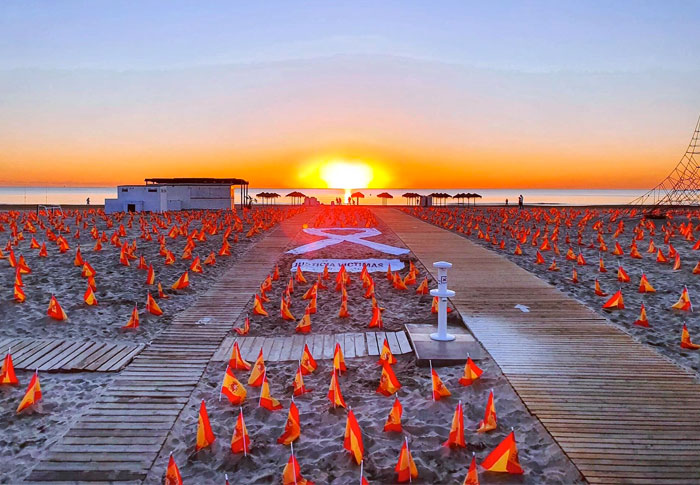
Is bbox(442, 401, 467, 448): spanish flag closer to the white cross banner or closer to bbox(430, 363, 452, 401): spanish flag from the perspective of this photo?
bbox(430, 363, 452, 401): spanish flag

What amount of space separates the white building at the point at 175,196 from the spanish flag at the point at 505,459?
38814mm

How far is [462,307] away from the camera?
33.8ft

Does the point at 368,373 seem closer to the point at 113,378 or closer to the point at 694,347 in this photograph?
the point at 113,378

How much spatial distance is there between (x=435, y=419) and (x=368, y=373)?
1.65m

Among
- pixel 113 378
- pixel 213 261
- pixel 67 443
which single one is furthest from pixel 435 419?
pixel 213 261

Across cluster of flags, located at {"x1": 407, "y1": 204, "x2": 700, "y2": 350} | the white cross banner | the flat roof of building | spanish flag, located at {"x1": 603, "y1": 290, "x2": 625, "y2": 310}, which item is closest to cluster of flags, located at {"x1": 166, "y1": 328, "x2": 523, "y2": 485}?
cluster of flags, located at {"x1": 407, "y1": 204, "x2": 700, "y2": 350}

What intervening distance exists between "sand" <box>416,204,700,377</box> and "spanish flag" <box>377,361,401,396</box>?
4470mm

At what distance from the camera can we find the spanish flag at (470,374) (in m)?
6.71

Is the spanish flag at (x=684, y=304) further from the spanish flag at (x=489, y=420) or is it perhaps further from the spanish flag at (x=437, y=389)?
the spanish flag at (x=489, y=420)

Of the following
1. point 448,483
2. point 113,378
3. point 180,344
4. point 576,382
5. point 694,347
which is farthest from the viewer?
point 180,344

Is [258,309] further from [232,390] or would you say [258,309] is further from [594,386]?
[594,386]

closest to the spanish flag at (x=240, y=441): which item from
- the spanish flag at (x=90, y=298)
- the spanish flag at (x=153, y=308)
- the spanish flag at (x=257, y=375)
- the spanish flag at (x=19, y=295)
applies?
the spanish flag at (x=257, y=375)

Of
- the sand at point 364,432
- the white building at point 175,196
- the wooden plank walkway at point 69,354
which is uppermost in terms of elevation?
the white building at point 175,196

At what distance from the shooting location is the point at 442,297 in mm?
7516
